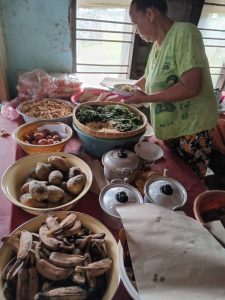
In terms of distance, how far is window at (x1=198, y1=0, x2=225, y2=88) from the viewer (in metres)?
2.28

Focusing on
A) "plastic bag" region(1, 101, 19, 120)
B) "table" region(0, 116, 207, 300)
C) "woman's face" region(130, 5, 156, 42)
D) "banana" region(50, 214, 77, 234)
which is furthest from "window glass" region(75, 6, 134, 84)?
"banana" region(50, 214, 77, 234)

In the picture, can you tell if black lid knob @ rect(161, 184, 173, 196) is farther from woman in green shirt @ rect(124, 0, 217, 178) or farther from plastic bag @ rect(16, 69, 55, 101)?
plastic bag @ rect(16, 69, 55, 101)

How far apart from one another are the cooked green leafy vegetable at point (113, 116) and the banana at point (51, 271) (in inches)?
28.0

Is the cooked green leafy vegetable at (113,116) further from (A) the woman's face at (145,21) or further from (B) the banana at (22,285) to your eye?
(B) the banana at (22,285)

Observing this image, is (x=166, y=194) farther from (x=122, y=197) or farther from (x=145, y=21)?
(x=145, y=21)

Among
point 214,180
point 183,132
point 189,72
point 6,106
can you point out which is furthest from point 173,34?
point 214,180

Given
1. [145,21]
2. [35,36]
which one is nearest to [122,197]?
[145,21]

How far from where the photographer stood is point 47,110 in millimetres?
1570

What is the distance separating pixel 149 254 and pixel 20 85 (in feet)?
5.47

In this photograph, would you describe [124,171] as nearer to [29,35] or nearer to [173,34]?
[173,34]

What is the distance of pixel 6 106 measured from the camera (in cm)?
167

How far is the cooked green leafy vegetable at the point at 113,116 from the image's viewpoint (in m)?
1.24

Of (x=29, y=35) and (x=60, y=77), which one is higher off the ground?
(x=29, y=35)

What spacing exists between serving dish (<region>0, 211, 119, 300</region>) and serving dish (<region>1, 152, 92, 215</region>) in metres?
0.06
